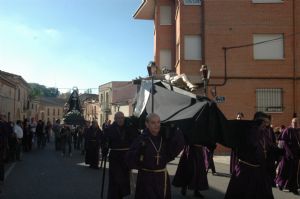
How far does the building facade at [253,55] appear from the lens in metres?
27.3

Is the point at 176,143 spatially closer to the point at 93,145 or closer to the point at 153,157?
the point at 153,157

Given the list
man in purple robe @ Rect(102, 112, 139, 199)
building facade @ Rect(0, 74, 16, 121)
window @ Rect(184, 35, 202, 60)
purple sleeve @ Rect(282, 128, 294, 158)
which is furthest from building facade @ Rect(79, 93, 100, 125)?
man in purple robe @ Rect(102, 112, 139, 199)

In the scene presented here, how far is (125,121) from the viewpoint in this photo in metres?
10.2

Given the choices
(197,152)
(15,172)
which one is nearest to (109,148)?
(197,152)

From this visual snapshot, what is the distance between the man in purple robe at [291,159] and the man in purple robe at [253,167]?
3301 millimetres

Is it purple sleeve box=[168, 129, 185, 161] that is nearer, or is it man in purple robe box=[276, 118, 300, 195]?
purple sleeve box=[168, 129, 185, 161]

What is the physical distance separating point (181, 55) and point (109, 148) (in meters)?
18.3

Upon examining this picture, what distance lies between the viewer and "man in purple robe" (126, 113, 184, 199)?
7.41 m

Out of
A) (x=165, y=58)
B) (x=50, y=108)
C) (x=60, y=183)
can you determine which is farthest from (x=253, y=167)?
(x=50, y=108)

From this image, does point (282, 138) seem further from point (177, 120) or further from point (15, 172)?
point (15, 172)

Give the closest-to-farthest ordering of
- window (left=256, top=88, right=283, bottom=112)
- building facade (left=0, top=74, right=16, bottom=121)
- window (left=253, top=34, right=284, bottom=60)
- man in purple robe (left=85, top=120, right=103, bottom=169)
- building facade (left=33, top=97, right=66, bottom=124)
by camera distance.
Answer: man in purple robe (left=85, top=120, right=103, bottom=169) → window (left=256, top=88, right=283, bottom=112) → window (left=253, top=34, right=284, bottom=60) → building facade (left=0, top=74, right=16, bottom=121) → building facade (left=33, top=97, right=66, bottom=124)

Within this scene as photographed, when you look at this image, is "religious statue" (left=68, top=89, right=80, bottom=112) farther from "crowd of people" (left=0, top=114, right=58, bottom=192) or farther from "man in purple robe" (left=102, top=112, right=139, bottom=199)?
"man in purple robe" (left=102, top=112, right=139, bottom=199)

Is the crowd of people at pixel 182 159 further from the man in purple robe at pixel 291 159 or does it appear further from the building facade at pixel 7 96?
the building facade at pixel 7 96

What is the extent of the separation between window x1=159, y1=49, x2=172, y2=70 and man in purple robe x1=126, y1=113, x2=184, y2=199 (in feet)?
84.3
